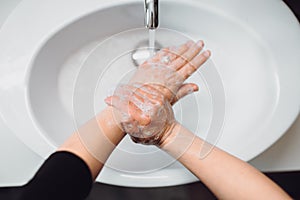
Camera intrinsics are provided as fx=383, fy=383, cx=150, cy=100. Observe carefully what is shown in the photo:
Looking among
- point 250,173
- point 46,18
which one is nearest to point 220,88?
point 250,173

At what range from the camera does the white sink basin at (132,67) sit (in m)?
0.58

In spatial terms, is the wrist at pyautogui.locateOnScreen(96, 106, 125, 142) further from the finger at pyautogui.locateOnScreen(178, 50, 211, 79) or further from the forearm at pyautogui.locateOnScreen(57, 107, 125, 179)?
the finger at pyautogui.locateOnScreen(178, 50, 211, 79)

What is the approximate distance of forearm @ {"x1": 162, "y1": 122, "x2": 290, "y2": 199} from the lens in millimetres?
506

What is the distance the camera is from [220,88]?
645 millimetres

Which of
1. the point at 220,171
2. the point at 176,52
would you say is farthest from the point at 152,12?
the point at 220,171

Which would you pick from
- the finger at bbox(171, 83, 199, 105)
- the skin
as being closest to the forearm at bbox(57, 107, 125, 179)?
the skin

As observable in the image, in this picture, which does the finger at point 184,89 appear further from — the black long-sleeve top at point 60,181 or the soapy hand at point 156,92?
the black long-sleeve top at point 60,181

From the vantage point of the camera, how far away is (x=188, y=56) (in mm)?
603

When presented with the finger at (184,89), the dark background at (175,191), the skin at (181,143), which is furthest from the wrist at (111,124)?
the dark background at (175,191)

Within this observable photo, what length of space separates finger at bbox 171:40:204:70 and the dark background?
401 millimetres

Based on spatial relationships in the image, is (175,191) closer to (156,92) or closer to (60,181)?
(156,92)

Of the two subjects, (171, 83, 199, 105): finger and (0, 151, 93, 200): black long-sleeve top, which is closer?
(0, 151, 93, 200): black long-sleeve top

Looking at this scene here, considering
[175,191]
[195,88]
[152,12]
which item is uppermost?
[152,12]

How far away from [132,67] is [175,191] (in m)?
0.40
